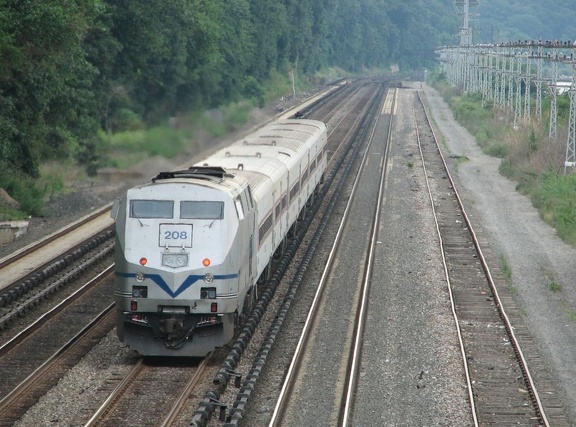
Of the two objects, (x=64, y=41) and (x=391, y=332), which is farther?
(x=64, y=41)

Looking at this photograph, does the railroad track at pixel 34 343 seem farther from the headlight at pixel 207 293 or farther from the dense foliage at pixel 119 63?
the dense foliage at pixel 119 63

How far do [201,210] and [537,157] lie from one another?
29961 millimetres

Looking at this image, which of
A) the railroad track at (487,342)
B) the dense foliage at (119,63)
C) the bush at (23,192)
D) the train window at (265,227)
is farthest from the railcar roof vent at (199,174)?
the bush at (23,192)

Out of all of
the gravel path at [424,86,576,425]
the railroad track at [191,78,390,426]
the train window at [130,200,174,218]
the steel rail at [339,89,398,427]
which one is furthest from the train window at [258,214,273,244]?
the gravel path at [424,86,576,425]

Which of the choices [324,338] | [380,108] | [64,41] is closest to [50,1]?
[64,41]

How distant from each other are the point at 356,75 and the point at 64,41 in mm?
134325

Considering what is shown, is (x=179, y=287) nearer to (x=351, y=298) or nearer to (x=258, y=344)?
(x=258, y=344)

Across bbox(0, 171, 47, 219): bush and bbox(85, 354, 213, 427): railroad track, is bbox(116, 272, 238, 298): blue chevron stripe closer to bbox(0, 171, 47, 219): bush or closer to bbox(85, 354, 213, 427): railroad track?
bbox(85, 354, 213, 427): railroad track

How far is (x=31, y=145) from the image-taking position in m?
35.3

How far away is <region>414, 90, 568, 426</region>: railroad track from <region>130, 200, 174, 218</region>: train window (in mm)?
5949

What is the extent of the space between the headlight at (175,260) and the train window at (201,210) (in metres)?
0.72

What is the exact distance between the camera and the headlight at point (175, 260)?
16.9m

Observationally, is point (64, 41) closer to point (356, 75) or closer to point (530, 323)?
point (530, 323)

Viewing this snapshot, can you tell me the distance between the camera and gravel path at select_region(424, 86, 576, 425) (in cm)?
1941
